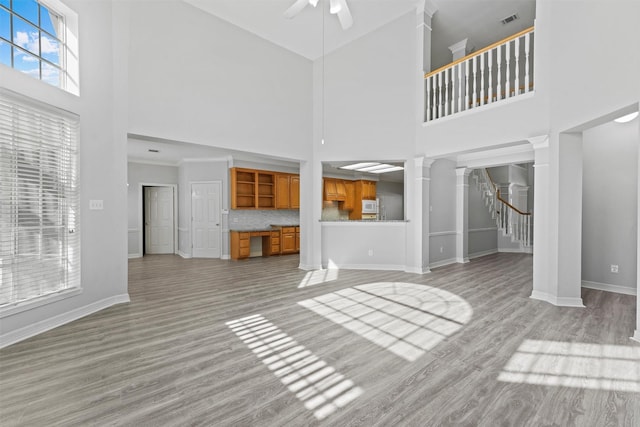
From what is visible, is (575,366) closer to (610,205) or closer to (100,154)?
(610,205)

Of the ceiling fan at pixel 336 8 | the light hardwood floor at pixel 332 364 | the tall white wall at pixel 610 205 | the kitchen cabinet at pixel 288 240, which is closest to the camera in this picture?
the light hardwood floor at pixel 332 364

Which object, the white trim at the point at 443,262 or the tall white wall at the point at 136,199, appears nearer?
the white trim at the point at 443,262

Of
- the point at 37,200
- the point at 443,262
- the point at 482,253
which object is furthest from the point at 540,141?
the point at 37,200

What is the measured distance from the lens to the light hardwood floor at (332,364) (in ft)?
6.14

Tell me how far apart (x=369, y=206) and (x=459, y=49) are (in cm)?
559

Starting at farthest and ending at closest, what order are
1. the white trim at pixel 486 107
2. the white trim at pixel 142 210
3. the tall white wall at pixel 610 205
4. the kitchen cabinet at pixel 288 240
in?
1. the kitchen cabinet at pixel 288 240
2. the white trim at pixel 142 210
3. the tall white wall at pixel 610 205
4. the white trim at pixel 486 107

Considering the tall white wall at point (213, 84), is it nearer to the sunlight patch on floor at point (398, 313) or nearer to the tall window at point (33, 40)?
the tall window at point (33, 40)

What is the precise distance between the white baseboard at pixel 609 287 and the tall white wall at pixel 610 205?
1 cm

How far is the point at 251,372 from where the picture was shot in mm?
2338

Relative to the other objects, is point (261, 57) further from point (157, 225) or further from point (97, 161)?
point (157, 225)

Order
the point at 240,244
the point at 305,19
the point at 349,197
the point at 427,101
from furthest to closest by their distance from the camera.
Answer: the point at 349,197 < the point at 240,244 < the point at 427,101 < the point at 305,19

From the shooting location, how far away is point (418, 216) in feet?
19.9

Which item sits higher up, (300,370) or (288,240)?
(288,240)

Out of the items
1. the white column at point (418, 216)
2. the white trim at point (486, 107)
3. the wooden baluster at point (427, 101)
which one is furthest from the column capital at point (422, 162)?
the wooden baluster at point (427, 101)
